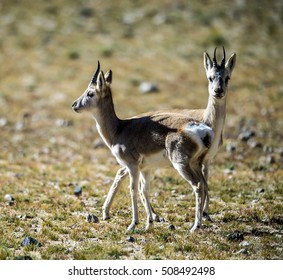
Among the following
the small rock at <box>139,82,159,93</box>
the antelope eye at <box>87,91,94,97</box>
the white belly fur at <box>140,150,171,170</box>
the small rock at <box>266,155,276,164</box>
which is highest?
the small rock at <box>139,82,159,93</box>

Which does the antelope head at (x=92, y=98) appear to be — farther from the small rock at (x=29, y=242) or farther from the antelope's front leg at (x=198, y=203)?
the small rock at (x=29, y=242)

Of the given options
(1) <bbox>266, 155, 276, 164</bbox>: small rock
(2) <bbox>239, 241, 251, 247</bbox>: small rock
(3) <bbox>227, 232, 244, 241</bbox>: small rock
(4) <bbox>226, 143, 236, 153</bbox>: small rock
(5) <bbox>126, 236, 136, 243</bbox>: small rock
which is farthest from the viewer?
(4) <bbox>226, 143, 236, 153</bbox>: small rock

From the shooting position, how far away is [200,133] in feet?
37.6

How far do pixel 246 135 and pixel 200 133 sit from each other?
11.0 m

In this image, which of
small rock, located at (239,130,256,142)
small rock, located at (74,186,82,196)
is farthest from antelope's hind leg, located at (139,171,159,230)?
small rock, located at (239,130,256,142)

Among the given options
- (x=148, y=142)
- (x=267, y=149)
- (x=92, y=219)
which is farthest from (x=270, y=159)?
(x=92, y=219)

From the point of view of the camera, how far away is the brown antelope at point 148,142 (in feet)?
37.3

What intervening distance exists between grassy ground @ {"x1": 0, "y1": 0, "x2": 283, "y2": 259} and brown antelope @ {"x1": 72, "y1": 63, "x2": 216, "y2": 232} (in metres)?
0.91

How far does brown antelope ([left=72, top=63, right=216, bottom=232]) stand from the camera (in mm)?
11375

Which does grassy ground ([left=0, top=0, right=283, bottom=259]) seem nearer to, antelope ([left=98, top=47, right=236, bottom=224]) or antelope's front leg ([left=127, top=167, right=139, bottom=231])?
antelope's front leg ([left=127, top=167, right=139, bottom=231])

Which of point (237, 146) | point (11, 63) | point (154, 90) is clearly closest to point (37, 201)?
point (237, 146)

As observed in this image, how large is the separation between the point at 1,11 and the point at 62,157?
26.6 m

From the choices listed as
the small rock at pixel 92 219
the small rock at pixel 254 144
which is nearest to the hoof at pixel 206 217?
the small rock at pixel 92 219
